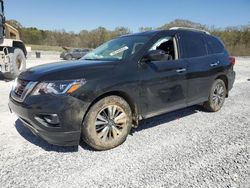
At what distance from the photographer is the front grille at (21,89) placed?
351cm

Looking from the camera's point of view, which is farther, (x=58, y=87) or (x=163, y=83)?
(x=163, y=83)

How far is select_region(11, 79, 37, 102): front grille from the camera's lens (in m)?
3.51

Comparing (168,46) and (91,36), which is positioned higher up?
(91,36)

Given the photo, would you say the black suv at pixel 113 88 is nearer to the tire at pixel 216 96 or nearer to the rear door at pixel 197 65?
the rear door at pixel 197 65

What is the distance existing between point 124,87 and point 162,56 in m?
0.97

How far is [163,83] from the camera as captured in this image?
4352 mm

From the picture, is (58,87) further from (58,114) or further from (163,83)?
→ (163,83)

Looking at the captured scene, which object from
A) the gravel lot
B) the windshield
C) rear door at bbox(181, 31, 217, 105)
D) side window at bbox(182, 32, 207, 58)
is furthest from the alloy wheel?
side window at bbox(182, 32, 207, 58)

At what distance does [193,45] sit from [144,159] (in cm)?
277

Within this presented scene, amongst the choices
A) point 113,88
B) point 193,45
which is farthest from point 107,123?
point 193,45

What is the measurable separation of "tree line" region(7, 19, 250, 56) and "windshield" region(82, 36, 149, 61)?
1658 inches

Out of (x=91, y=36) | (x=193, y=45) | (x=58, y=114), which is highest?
(x=91, y=36)

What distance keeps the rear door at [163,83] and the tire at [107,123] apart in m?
0.38

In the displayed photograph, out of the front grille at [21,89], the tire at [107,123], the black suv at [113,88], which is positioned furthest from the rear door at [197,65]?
the front grille at [21,89]
